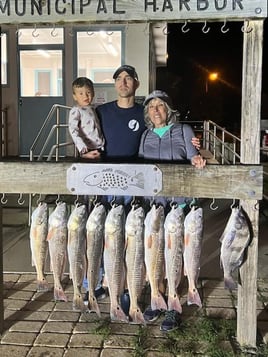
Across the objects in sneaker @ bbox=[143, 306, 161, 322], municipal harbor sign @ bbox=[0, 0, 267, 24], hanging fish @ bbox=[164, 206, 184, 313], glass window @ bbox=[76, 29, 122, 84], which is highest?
glass window @ bbox=[76, 29, 122, 84]

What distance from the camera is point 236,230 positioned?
354cm

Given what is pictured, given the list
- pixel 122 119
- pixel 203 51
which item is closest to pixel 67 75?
pixel 122 119

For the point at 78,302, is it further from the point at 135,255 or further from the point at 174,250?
the point at 174,250

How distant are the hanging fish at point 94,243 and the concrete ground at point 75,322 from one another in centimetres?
37

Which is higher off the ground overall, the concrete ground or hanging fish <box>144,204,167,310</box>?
hanging fish <box>144,204,167,310</box>

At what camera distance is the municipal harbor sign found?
3.54 meters

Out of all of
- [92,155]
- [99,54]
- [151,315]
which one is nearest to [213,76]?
[99,54]

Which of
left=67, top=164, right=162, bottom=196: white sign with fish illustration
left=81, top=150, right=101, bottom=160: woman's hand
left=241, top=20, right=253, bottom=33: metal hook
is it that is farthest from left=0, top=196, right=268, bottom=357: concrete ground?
left=241, top=20, right=253, bottom=33: metal hook

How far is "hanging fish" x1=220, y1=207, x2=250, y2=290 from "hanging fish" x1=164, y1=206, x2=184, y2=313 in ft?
0.93

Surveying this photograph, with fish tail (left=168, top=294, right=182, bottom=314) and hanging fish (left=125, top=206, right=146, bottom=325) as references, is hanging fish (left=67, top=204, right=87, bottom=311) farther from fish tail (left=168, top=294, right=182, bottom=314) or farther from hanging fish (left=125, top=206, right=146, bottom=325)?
fish tail (left=168, top=294, right=182, bottom=314)

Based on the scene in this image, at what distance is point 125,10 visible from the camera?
3.62m

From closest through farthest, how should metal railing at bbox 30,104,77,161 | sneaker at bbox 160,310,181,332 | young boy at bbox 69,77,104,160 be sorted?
sneaker at bbox 160,310,181,332
young boy at bbox 69,77,104,160
metal railing at bbox 30,104,77,161

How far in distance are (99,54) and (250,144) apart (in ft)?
25.2

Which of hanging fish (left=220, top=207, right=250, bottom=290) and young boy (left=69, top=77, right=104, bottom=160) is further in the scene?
young boy (left=69, top=77, right=104, bottom=160)
